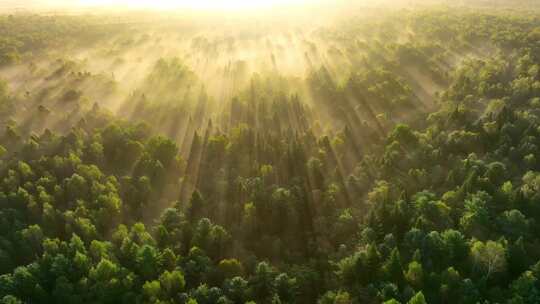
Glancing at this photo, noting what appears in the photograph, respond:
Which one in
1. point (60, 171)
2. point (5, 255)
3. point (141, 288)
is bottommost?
point (141, 288)

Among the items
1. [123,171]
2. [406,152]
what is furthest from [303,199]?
[123,171]

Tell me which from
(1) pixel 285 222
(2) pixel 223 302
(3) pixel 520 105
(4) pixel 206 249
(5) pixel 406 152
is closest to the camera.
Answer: (2) pixel 223 302

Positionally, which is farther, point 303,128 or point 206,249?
point 303,128

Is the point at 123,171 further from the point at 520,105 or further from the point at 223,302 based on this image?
the point at 520,105

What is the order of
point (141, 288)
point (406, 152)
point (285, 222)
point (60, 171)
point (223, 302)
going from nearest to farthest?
point (223, 302)
point (141, 288)
point (285, 222)
point (60, 171)
point (406, 152)

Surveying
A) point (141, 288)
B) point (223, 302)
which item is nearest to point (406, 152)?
point (223, 302)

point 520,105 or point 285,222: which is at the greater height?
point 520,105
